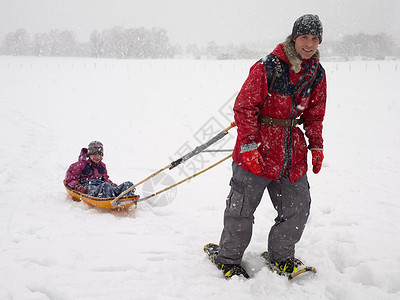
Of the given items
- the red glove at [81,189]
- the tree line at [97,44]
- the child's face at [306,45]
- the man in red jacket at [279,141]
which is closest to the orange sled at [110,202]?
the red glove at [81,189]

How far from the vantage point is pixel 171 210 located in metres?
4.88

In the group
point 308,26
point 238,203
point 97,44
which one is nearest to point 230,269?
point 238,203

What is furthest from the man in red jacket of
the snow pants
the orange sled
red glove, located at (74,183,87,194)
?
red glove, located at (74,183,87,194)

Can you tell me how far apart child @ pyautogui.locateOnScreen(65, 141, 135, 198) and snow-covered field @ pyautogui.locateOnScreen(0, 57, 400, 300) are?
0.34 metres

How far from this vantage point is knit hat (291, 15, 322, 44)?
7.78ft

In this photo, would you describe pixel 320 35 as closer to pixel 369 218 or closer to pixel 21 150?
pixel 369 218

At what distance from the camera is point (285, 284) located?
2.65 metres

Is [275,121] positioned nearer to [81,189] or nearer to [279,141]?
[279,141]

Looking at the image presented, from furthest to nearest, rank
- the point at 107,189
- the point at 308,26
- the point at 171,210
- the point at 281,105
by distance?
the point at 171,210
the point at 107,189
the point at 281,105
the point at 308,26

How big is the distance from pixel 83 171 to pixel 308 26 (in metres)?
4.25

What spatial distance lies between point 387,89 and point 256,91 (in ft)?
37.6

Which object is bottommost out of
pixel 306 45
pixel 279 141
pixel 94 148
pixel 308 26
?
pixel 94 148

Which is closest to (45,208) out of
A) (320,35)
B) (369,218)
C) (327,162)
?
(320,35)

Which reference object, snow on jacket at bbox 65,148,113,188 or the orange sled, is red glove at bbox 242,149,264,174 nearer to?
the orange sled
